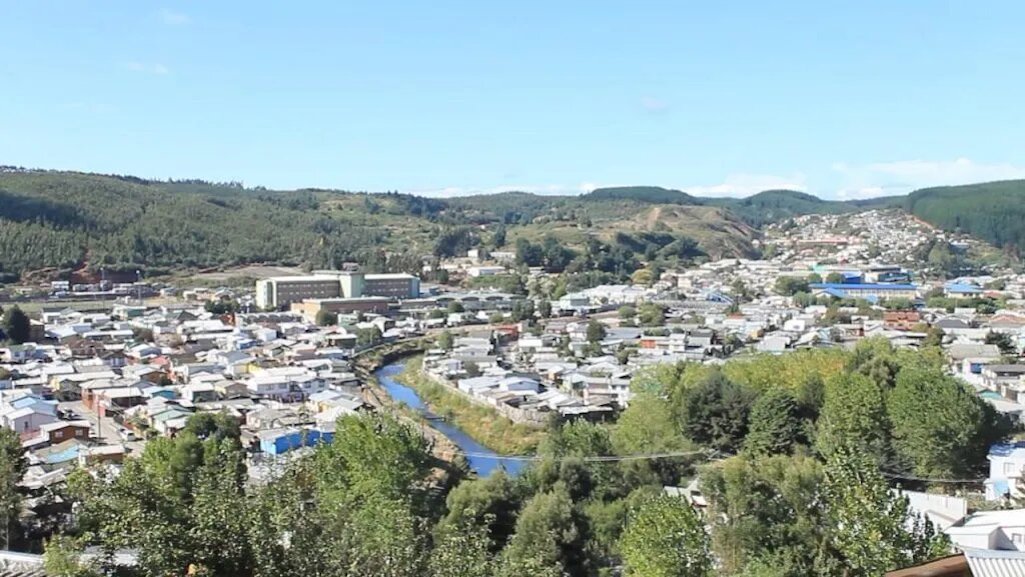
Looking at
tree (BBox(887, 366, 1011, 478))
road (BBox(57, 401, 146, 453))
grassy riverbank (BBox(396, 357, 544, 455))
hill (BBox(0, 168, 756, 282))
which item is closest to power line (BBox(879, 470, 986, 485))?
tree (BBox(887, 366, 1011, 478))

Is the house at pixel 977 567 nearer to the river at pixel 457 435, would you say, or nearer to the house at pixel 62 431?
the river at pixel 457 435

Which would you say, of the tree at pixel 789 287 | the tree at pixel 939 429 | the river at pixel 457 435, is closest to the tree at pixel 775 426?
the tree at pixel 939 429

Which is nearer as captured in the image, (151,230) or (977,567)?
(977,567)

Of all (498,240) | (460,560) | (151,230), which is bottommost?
(460,560)

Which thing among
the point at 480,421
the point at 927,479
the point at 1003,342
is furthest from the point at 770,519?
the point at 1003,342

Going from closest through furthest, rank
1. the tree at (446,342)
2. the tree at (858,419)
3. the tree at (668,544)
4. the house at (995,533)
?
the tree at (668,544) → the house at (995,533) → the tree at (858,419) → the tree at (446,342)

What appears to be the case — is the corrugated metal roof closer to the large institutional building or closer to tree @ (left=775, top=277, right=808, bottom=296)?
the large institutional building

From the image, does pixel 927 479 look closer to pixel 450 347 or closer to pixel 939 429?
pixel 939 429
